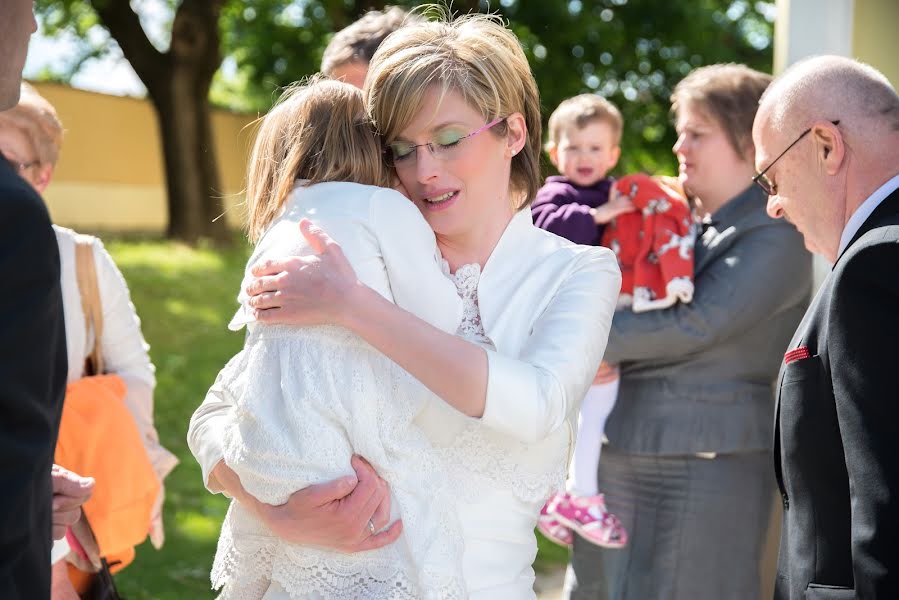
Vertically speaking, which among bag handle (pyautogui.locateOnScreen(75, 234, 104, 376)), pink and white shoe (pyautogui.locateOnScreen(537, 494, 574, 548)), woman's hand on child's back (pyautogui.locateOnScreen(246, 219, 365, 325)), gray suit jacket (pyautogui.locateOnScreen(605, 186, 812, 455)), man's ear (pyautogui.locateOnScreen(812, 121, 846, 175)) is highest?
man's ear (pyautogui.locateOnScreen(812, 121, 846, 175))

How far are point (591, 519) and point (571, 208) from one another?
1217 mm

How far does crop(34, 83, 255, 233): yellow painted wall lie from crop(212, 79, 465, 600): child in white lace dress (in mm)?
18455

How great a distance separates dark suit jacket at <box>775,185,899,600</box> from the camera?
6.45 feet

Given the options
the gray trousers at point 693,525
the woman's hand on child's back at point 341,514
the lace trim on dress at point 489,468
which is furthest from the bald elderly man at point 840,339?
the gray trousers at point 693,525

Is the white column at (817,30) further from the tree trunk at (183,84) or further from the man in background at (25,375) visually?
the tree trunk at (183,84)

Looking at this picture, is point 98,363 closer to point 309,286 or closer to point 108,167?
point 309,286

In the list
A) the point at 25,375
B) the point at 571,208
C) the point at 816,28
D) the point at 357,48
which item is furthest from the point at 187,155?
the point at 25,375

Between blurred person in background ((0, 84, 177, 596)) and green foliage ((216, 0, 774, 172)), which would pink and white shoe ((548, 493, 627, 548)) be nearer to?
blurred person in background ((0, 84, 177, 596))

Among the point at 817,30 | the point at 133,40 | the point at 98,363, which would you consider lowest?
the point at 98,363

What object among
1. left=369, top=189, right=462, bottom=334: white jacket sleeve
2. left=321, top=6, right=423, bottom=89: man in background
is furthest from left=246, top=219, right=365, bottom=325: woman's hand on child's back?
left=321, top=6, right=423, bottom=89: man in background

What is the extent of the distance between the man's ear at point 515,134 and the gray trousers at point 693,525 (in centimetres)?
170

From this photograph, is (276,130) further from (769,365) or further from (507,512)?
(769,365)

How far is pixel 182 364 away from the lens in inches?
413

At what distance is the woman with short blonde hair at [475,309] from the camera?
216 centimetres
